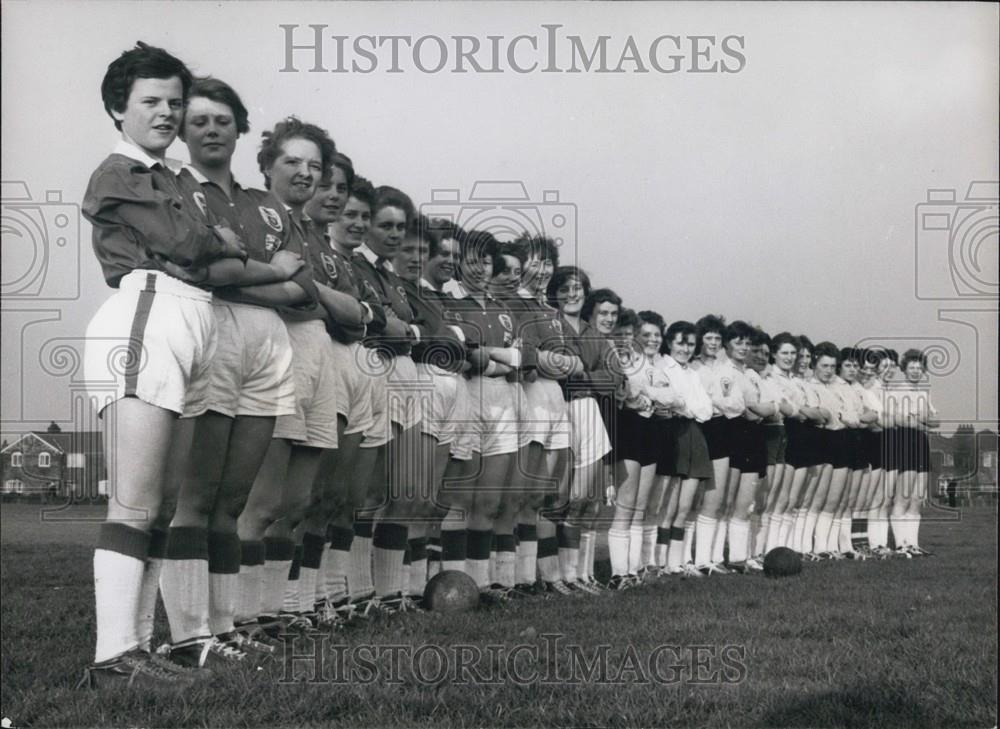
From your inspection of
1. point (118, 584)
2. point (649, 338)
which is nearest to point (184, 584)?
point (118, 584)

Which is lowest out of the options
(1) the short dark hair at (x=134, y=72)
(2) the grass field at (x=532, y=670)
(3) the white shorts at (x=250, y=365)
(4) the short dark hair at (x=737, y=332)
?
(2) the grass field at (x=532, y=670)

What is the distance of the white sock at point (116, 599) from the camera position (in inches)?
152

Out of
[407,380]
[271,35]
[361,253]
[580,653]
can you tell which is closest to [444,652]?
[580,653]

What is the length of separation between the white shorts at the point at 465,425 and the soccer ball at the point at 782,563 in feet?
6.91

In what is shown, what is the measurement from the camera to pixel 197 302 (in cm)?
402

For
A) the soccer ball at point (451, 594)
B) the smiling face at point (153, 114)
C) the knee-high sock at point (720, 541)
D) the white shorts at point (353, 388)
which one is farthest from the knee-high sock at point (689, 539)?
the smiling face at point (153, 114)

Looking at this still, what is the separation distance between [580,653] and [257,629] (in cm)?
116

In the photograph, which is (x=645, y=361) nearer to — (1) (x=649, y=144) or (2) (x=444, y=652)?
(1) (x=649, y=144)

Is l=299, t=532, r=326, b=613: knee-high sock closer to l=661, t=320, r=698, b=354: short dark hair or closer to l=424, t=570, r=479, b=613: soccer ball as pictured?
l=424, t=570, r=479, b=613: soccer ball

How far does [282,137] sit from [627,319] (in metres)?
1.70

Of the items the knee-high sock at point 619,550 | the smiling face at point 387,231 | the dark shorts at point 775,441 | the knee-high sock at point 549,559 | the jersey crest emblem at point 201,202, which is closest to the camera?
the jersey crest emblem at point 201,202

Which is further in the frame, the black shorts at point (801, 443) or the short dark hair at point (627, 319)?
the black shorts at point (801, 443)

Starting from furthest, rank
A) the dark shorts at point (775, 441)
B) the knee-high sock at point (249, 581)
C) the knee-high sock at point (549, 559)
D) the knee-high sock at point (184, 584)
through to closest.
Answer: the dark shorts at point (775, 441) < the knee-high sock at point (549, 559) < the knee-high sock at point (249, 581) < the knee-high sock at point (184, 584)

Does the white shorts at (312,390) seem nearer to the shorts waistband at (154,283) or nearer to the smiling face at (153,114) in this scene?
the shorts waistband at (154,283)
